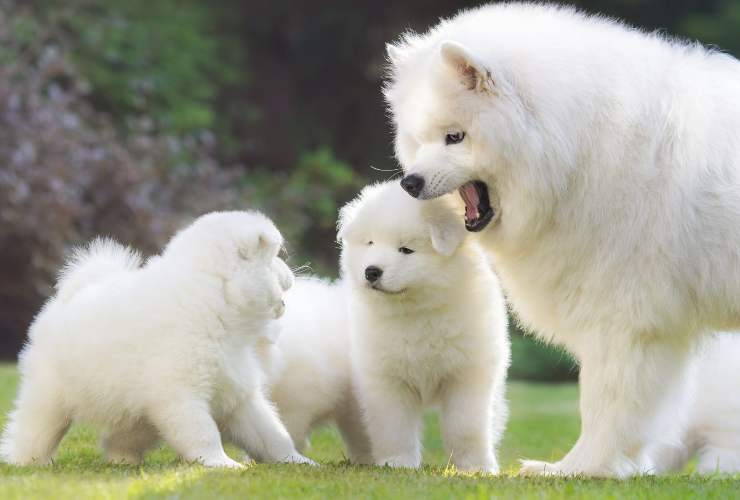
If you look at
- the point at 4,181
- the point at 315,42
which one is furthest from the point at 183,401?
the point at 315,42

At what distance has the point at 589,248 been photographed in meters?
5.63

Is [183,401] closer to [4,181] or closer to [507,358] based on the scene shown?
[507,358]

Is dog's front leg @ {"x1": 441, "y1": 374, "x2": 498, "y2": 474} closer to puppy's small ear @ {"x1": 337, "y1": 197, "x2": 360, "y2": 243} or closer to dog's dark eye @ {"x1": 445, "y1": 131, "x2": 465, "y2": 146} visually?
puppy's small ear @ {"x1": 337, "y1": 197, "x2": 360, "y2": 243}

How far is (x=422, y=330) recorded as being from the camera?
639cm

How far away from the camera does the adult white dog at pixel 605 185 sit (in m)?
5.51

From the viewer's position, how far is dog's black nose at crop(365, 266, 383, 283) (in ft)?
20.5

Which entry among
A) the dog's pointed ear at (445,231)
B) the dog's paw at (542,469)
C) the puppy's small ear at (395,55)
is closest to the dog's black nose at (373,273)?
the dog's pointed ear at (445,231)

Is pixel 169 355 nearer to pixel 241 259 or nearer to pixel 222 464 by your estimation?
pixel 222 464

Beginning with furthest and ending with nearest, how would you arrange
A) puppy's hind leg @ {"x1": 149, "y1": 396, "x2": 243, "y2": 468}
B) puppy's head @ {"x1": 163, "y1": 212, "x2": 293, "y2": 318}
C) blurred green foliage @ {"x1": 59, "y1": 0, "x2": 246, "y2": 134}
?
blurred green foliage @ {"x1": 59, "y1": 0, "x2": 246, "y2": 134}, puppy's head @ {"x1": 163, "y1": 212, "x2": 293, "y2": 318}, puppy's hind leg @ {"x1": 149, "y1": 396, "x2": 243, "y2": 468}

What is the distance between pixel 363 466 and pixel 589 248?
1636 millimetres

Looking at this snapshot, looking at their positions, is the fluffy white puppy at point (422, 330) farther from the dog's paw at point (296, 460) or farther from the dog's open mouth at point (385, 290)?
the dog's paw at point (296, 460)

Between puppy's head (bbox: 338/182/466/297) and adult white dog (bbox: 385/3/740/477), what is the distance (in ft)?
1.61

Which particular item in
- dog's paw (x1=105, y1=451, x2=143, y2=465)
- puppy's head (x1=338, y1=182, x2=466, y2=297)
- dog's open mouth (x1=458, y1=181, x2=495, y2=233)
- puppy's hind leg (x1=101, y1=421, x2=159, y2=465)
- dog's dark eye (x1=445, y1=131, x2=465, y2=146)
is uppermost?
dog's dark eye (x1=445, y1=131, x2=465, y2=146)

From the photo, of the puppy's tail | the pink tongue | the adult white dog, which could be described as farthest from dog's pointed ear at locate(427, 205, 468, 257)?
the puppy's tail
